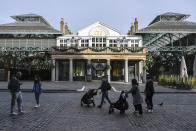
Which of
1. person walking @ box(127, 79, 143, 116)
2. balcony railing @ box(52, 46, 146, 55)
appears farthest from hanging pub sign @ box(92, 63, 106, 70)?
person walking @ box(127, 79, 143, 116)

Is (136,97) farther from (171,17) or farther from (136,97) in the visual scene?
(171,17)

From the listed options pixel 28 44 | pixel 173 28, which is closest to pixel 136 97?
pixel 173 28

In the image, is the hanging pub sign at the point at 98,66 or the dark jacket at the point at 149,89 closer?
the dark jacket at the point at 149,89

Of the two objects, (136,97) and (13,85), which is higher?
(13,85)

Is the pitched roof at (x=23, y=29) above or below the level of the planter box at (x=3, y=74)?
above

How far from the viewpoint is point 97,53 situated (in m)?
31.3

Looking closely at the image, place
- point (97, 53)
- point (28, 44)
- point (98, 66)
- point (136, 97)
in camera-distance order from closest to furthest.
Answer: point (136, 97), point (97, 53), point (28, 44), point (98, 66)

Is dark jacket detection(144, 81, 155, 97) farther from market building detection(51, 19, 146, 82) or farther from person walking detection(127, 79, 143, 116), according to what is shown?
market building detection(51, 19, 146, 82)

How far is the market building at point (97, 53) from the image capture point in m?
31.2

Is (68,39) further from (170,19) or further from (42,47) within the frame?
(170,19)

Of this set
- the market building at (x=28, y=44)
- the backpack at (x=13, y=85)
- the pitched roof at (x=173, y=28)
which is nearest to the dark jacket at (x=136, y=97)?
the backpack at (x=13, y=85)

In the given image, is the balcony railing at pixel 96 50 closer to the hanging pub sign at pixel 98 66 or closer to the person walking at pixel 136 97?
the hanging pub sign at pixel 98 66

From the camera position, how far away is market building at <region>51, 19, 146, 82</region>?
31.2m

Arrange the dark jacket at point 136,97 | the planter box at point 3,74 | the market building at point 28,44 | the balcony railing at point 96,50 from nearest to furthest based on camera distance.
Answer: the dark jacket at point 136,97
the balcony railing at point 96,50
the planter box at point 3,74
the market building at point 28,44
